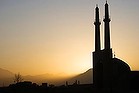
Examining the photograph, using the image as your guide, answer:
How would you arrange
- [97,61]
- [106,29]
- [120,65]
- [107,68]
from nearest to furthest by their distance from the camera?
[107,68], [106,29], [120,65], [97,61]

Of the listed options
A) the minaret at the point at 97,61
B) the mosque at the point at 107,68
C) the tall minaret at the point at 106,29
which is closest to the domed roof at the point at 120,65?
the mosque at the point at 107,68

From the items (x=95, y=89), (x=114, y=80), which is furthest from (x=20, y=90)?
(x=114, y=80)

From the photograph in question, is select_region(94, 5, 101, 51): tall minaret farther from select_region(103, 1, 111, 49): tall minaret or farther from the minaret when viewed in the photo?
select_region(103, 1, 111, 49): tall minaret

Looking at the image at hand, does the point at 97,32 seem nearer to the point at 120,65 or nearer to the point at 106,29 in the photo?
the point at 106,29

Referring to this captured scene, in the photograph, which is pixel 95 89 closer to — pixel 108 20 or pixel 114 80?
pixel 114 80

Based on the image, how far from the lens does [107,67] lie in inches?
1821

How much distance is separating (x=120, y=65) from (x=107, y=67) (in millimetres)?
2969

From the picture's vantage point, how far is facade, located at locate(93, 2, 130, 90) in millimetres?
46094

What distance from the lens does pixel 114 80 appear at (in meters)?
46.4

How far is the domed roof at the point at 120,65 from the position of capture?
156 feet

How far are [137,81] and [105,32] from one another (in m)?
8.66

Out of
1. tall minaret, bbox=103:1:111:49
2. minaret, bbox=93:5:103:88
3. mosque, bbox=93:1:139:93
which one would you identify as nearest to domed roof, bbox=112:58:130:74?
mosque, bbox=93:1:139:93

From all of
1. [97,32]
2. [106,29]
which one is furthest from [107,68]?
[97,32]

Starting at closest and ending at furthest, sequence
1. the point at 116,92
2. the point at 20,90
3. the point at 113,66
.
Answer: the point at 116,92 < the point at 113,66 < the point at 20,90
